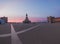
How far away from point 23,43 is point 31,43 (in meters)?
0.32

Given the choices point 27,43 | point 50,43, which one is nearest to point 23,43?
point 27,43

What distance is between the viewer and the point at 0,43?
662 centimetres

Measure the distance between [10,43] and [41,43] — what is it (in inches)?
49.1

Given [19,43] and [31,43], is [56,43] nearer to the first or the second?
[31,43]

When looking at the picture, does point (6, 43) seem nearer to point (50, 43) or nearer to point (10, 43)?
point (10, 43)

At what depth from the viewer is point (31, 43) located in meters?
6.56

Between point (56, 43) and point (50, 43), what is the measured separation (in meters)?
0.24

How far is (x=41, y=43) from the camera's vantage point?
6.56 meters

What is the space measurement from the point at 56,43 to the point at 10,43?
184cm

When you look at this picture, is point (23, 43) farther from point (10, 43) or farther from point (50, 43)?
point (50, 43)

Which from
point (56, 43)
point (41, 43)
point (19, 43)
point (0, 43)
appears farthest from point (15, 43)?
point (56, 43)

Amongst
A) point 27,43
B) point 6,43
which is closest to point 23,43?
point 27,43

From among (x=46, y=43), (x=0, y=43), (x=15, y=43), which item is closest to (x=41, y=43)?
(x=46, y=43)

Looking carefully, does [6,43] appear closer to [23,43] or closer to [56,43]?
[23,43]
